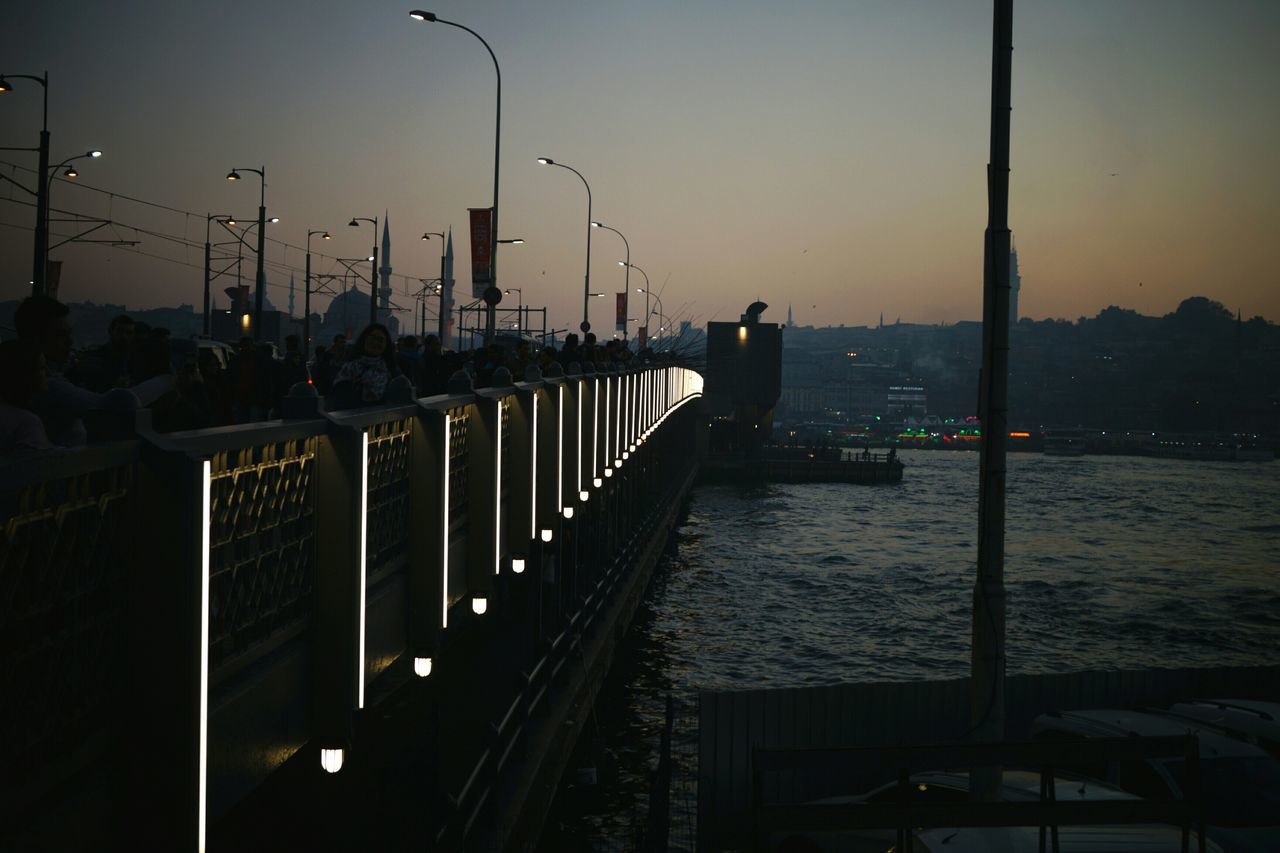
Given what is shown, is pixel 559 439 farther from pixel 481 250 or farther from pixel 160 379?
pixel 481 250

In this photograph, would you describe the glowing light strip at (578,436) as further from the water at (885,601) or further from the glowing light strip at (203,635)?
the glowing light strip at (203,635)

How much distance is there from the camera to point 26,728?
146 inches

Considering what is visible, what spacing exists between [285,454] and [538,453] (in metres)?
10.2

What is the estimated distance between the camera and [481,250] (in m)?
32.9

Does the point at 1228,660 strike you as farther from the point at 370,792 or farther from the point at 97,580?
the point at 97,580

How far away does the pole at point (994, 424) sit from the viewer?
9789mm

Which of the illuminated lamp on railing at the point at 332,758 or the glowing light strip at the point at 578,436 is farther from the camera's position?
the glowing light strip at the point at 578,436

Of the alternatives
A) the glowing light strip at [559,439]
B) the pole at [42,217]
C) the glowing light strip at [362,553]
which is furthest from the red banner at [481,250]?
the glowing light strip at [362,553]

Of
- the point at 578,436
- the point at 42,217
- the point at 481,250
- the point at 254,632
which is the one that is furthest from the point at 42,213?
the point at 254,632

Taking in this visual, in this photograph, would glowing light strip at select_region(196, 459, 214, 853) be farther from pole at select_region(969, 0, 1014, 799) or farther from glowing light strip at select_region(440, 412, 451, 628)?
pole at select_region(969, 0, 1014, 799)

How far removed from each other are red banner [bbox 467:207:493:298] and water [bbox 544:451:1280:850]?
10864 mm

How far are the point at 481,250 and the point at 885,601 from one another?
36.8 meters

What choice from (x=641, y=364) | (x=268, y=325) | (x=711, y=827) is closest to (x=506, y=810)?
(x=711, y=827)

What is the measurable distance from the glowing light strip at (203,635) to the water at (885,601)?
13345 millimetres
